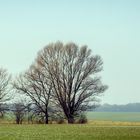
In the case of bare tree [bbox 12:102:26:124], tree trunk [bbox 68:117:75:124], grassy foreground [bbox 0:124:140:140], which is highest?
bare tree [bbox 12:102:26:124]

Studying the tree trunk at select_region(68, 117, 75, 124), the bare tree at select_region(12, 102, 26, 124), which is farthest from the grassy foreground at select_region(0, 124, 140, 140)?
the tree trunk at select_region(68, 117, 75, 124)

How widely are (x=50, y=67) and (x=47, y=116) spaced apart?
708 cm

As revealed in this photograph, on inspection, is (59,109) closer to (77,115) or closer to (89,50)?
(77,115)

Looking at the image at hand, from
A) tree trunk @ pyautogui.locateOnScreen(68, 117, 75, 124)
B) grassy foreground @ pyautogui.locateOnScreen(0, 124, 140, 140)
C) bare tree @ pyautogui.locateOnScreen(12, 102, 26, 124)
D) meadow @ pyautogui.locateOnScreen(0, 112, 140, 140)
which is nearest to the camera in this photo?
grassy foreground @ pyautogui.locateOnScreen(0, 124, 140, 140)

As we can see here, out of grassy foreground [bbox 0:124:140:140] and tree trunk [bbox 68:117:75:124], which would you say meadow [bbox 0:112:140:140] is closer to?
grassy foreground [bbox 0:124:140:140]

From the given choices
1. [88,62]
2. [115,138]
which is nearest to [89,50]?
[88,62]

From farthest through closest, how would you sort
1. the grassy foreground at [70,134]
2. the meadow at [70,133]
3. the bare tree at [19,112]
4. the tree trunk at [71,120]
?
the tree trunk at [71,120] < the bare tree at [19,112] < the meadow at [70,133] < the grassy foreground at [70,134]

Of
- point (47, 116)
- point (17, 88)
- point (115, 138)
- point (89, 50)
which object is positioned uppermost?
point (89, 50)

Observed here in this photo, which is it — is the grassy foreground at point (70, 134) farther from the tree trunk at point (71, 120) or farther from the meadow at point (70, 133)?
the tree trunk at point (71, 120)

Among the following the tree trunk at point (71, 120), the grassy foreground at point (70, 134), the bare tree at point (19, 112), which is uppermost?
the bare tree at point (19, 112)

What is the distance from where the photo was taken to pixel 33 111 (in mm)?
67625

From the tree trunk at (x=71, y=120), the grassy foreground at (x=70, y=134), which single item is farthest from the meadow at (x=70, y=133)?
the tree trunk at (x=71, y=120)

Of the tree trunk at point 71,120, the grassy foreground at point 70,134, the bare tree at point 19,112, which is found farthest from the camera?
the tree trunk at point 71,120

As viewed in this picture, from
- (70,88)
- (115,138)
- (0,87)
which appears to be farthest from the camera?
(0,87)
